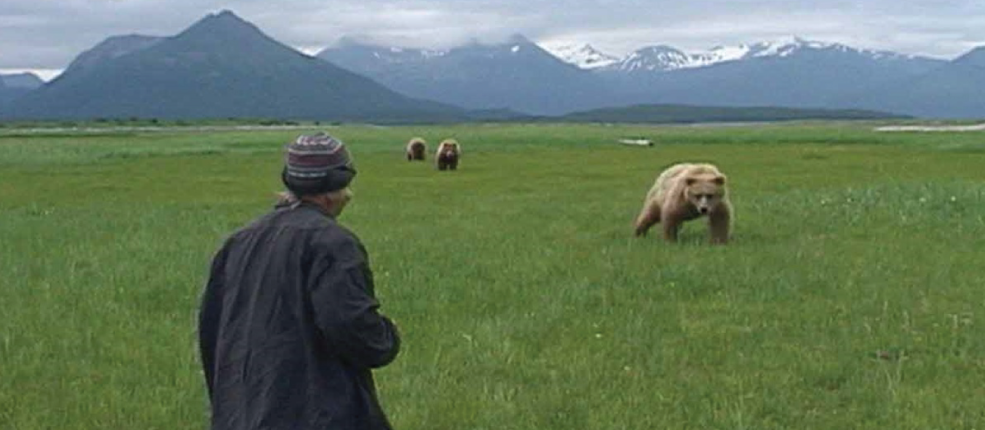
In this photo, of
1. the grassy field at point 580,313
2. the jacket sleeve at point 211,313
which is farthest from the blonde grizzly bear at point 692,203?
the jacket sleeve at point 211,313

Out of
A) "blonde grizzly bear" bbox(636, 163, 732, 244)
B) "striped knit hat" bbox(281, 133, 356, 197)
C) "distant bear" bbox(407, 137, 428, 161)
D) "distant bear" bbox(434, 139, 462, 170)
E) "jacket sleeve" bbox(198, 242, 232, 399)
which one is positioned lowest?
"distant bear" bbox(407, 137, 428, 161)

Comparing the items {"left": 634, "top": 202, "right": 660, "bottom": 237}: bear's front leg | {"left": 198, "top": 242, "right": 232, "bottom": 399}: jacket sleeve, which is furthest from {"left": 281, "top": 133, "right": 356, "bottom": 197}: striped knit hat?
{"left": 634, "top": 202, "right": 660, "bottom": 237}: bear's front leg

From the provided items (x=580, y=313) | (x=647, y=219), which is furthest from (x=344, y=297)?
(x=647, y=219)

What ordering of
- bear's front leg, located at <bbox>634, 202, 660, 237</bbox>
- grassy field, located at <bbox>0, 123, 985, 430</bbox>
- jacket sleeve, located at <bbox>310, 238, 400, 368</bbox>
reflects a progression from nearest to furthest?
jacket sleeve, located at <bbox>310, 238, 400, 368</bbox> → grassy field, located at <bbox>0, 123, 985, 430</bbox> → bear's front leg, located at <bbox>634, 202, 660, 237</bbox>

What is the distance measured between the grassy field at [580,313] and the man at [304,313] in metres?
2.94

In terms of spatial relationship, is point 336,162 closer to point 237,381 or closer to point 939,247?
point 237,381

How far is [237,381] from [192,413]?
3.26m

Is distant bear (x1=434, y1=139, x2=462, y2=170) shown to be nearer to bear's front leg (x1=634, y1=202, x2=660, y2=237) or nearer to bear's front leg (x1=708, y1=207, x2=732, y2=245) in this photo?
bear's front leg (x1=634, y1=202, x2=660, y2=237)

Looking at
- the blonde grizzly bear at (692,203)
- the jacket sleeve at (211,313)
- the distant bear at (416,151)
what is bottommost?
the distant bear at (416,151)

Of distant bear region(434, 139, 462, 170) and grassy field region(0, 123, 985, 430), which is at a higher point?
grassy field region(0, 123, 985, 430)

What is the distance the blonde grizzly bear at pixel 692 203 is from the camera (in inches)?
712

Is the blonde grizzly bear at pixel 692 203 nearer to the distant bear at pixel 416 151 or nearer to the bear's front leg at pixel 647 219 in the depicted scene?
the bear's front leg at pixel 647 219

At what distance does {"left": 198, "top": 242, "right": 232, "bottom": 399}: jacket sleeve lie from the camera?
5793mm

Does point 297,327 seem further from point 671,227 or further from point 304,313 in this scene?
point 671,227
